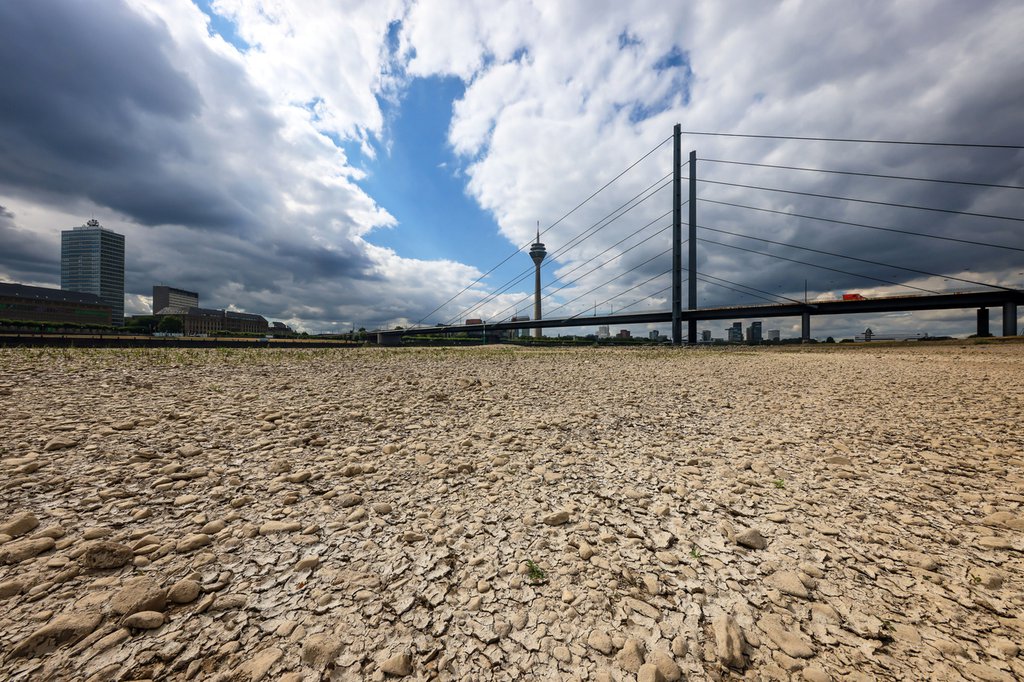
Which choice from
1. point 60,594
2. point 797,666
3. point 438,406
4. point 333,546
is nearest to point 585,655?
point 797,666

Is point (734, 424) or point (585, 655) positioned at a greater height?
point (734, 424)

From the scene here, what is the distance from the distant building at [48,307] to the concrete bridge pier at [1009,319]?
192m

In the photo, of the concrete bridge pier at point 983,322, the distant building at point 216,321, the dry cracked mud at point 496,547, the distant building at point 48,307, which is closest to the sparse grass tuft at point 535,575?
the dry cracked mud at point 496,547

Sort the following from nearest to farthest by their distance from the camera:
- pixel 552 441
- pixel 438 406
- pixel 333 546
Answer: pixel 333 546, pixel 552 441, pixel 438 406

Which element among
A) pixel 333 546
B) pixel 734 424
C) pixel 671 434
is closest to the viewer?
pixel 333 546

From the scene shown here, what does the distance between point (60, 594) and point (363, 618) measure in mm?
2784

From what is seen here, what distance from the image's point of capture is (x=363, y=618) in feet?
10.9

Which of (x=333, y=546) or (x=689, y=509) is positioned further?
(x=689, y=509)

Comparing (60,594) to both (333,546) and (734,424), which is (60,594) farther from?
(734,424)

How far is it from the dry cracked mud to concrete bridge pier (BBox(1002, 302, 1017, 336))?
70027 millimetres

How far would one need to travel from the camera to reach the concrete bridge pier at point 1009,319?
166 ft

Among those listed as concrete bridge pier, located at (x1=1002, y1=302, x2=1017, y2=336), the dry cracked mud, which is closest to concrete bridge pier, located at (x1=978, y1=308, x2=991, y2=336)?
concrete bridge pier, located at (x1=1002, y1=302, x2=1017, y2=336)

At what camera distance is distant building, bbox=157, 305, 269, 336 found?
469 feet

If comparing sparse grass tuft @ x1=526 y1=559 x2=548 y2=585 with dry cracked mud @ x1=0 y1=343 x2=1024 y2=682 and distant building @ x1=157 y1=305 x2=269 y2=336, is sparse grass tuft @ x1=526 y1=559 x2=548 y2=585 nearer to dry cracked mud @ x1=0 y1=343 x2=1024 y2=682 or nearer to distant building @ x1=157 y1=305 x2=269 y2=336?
dry cracked mud @ x1=0 y1=343 x2=1024 y2=682
